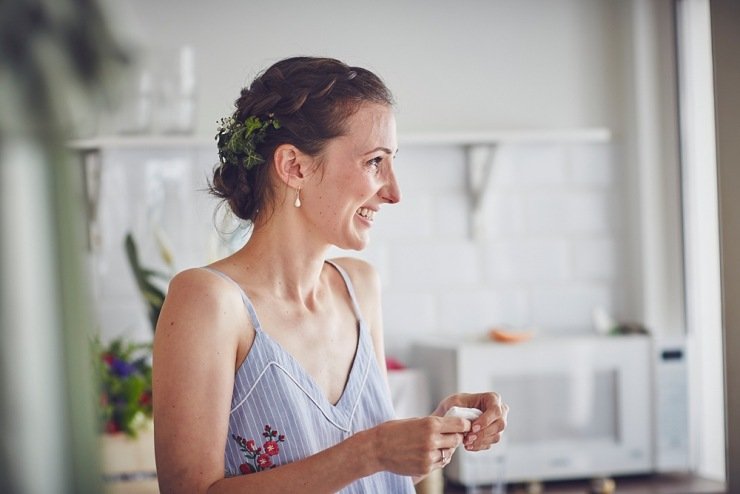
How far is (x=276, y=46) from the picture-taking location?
2.60 metres

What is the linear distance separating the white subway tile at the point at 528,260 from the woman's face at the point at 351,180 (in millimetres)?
1728

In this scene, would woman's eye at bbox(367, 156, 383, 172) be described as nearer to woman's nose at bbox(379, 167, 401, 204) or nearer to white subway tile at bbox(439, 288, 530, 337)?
woman's nose at bbox(379, 167, 401, 204)

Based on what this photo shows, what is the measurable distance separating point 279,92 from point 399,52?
1730 millimetres

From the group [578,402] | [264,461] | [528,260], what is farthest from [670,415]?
[264,461]

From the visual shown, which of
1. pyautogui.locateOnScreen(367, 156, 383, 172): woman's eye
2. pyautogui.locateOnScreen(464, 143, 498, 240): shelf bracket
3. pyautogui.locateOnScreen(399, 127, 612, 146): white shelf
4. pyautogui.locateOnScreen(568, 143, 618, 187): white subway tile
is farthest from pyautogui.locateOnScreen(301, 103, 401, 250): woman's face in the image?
pyautogui.locateOnScreen(568, 143, 618, 187): white subway tile

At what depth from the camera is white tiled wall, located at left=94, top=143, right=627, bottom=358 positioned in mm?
2545

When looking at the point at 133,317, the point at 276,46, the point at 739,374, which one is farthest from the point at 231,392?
the point at 276,46

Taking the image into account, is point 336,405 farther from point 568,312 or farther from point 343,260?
point 568,312

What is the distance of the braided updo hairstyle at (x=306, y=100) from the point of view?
988 millimetres

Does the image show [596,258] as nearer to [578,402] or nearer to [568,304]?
[568,304]

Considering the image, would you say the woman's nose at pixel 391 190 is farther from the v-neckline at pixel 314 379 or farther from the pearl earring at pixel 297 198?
the v-neckline at pixel 314 379

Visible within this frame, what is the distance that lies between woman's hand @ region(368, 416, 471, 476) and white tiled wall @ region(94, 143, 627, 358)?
5.70 ft

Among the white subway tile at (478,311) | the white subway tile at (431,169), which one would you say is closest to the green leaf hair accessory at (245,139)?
the white subway tile at (431,169)

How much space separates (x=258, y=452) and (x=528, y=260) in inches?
74.4
